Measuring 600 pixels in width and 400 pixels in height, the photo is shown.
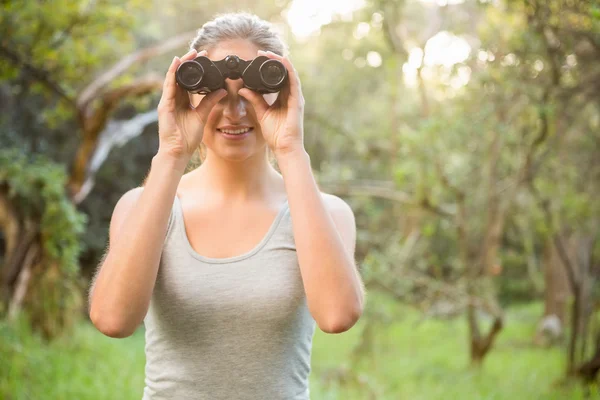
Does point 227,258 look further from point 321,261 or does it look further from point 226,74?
point 226,74

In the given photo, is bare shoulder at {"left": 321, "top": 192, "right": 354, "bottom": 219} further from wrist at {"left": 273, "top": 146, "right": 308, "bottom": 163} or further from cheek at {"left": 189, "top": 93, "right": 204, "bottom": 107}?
cheek at {"left": 189, "top": 93, "right": 204, "bottom": 107}

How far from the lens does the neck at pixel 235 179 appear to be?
1497mm

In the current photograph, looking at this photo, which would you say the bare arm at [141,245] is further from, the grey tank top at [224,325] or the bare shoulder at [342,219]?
the bare shoulder at [342,219]

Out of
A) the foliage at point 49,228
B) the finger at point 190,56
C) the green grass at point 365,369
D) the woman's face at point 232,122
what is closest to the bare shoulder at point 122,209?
the woman's face at point 232,122

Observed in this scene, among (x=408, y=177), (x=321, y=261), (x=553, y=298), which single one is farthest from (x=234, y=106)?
(x=553, y=298)

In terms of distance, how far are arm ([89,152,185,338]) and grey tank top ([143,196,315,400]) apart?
8cm

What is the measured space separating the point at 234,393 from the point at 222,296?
0.21 m

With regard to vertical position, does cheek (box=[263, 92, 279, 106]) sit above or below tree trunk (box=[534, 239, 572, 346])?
above

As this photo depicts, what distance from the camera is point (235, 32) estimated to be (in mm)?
1481

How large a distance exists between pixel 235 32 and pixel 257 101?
20cm

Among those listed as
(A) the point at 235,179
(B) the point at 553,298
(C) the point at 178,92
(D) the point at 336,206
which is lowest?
(B) the point at 553,298

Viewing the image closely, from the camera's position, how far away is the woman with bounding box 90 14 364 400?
126 cm

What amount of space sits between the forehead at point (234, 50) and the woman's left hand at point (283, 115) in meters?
0.08

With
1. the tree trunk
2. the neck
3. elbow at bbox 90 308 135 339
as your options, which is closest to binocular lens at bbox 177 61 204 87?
the neck
